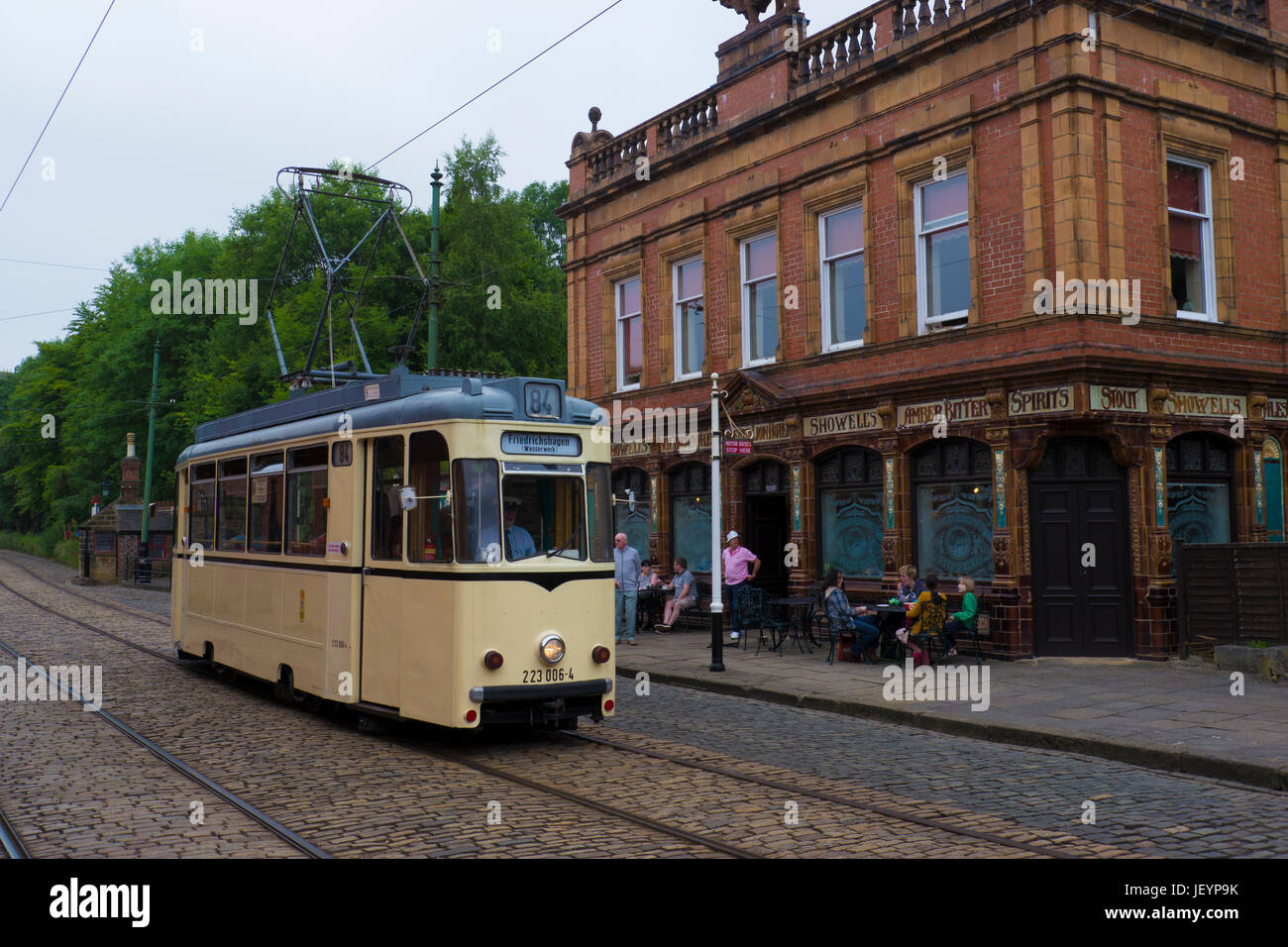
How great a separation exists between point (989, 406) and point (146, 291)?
46.5 m

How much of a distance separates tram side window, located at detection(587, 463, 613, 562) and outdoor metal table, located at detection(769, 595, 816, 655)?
7233mm

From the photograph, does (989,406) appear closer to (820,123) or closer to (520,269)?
(820,123)

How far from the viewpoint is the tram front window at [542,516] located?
30.0ft

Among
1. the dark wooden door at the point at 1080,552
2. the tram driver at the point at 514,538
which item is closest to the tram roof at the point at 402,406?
the tram driver at the point at 514,538

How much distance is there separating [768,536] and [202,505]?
1004 centimetres

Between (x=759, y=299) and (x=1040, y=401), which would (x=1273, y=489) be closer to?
(x=1040, y=401)

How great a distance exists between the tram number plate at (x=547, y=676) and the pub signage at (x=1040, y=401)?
831cm

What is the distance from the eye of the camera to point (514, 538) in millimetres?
9148

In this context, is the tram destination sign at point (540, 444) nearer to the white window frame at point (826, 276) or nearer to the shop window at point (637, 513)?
the white window frame at point (826, 276)

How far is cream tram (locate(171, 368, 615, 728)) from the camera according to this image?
29.3ft

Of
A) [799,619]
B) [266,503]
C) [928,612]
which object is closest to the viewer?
[266,503]

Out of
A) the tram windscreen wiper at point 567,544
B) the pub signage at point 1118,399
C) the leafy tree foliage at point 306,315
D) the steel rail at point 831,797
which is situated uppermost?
the leafy tree foliage at point 306,315

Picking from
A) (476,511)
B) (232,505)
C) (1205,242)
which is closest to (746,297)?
(1205,242)

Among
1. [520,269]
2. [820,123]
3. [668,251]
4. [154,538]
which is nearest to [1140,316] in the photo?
[820,123]
